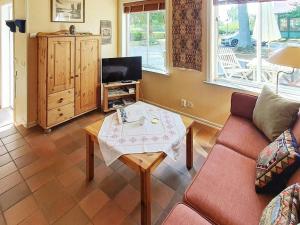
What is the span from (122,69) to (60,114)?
1315 mm

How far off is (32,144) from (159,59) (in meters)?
2.50

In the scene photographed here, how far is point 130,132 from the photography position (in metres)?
1.93

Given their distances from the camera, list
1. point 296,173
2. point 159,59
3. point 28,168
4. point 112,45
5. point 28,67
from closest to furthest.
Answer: point 296,173
point 28,168
point 28,67
point 159,59
point 112,45

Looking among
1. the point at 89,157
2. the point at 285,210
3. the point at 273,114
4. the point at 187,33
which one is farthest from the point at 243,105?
the point at 89,157

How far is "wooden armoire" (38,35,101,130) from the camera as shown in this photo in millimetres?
2941

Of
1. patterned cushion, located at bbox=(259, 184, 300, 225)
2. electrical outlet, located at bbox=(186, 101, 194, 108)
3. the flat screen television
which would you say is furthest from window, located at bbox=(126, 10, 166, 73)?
patterned cushion, located at bbox=(259, 184, 300, 225)

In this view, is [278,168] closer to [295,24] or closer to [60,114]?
[295,24]

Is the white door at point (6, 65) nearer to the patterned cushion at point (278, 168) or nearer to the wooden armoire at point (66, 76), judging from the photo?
the wooden armoire at point (66, 76)

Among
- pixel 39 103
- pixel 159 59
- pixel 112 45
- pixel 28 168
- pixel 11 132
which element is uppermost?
pixel 112 45

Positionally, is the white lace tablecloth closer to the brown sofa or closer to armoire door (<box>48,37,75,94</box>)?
the brown sofa

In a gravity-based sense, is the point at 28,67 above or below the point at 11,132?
above

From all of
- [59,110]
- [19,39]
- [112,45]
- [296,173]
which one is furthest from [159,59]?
[296,173]

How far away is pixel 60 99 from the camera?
3.17 m

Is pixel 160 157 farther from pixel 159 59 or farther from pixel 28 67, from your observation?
pixel 159 59
